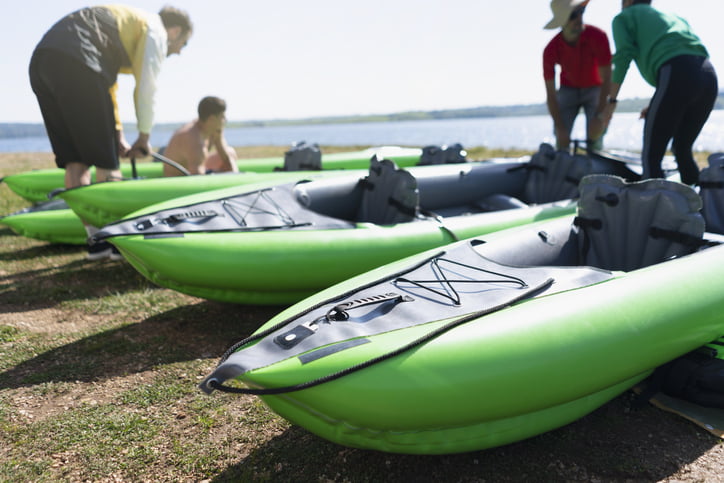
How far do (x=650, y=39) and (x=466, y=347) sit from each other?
2650mm

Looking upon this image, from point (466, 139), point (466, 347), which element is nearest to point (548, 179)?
point (466, 347)

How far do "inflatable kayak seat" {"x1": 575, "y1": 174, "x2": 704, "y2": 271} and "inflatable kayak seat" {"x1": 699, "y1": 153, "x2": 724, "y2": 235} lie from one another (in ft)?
2.32

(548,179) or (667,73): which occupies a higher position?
(667,73)

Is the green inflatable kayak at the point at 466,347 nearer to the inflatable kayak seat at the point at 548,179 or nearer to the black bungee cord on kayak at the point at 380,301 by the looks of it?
the black bungee cord on kayak at the point at 380,301

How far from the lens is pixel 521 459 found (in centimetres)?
A: 160

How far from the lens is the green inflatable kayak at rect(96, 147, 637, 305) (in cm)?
251

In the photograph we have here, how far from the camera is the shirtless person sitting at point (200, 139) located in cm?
445

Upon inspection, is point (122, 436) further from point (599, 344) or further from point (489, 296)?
point (599, 344)

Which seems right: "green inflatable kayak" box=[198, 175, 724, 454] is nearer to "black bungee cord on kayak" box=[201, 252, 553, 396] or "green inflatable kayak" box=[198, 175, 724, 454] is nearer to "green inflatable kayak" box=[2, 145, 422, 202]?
"black bungee cord on kayak" box=[201, 252, 553, 396]

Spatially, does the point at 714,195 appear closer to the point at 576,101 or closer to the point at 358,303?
the point at 576,101

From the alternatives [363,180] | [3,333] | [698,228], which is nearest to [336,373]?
[698,228]

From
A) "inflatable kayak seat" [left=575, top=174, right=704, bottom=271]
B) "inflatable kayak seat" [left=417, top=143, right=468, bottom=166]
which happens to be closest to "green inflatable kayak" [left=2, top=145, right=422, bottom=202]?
"inflatable kayak seat" [left=417, top=143, right=468, bottom=166]

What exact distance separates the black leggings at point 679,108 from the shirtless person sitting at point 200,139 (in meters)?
3.19

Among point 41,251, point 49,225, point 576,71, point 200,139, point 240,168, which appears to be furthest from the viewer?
point 240,168
